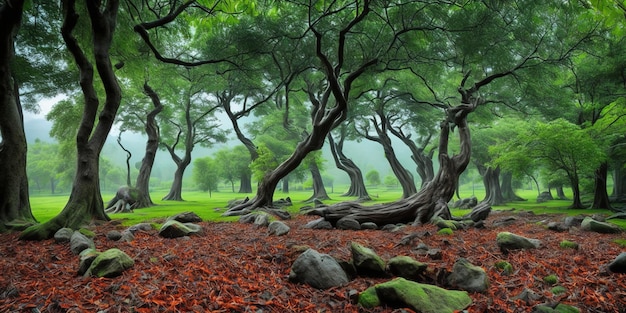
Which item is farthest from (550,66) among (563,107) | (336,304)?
(336,304)

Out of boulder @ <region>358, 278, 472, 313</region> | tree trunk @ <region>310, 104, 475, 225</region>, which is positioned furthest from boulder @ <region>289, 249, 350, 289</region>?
tree trunk @ <region>310, 104, 475, 225</region>

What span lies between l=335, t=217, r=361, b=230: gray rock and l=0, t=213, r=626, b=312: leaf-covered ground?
293 cm

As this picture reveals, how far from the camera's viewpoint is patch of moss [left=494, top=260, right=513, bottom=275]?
4.33 meters

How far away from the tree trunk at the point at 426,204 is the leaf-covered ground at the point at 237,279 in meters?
3.71

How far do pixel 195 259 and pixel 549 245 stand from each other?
6.36 metres

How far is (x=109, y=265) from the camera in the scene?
3805mm

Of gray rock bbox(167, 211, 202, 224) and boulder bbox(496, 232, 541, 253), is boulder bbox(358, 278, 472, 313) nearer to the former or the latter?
boulder bbox(496, 232, 541, 253)

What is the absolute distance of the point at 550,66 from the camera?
13859 mm

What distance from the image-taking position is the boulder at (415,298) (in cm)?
321

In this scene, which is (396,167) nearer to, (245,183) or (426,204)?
(426,204)

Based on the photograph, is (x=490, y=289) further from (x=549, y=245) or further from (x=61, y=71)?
(x=61, y=71)

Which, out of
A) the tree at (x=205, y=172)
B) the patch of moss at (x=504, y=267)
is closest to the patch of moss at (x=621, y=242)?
the patch of moss at (x=504, y=267)

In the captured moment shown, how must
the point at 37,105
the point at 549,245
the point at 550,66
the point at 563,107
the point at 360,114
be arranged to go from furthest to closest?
1. the point at 360,114
2. the point at 37,105
3. the point at 563,107
4. the point at 550,66
5. the point at 549,245

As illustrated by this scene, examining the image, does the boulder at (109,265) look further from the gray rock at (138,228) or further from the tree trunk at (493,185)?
the tree trunk at (493,185)
